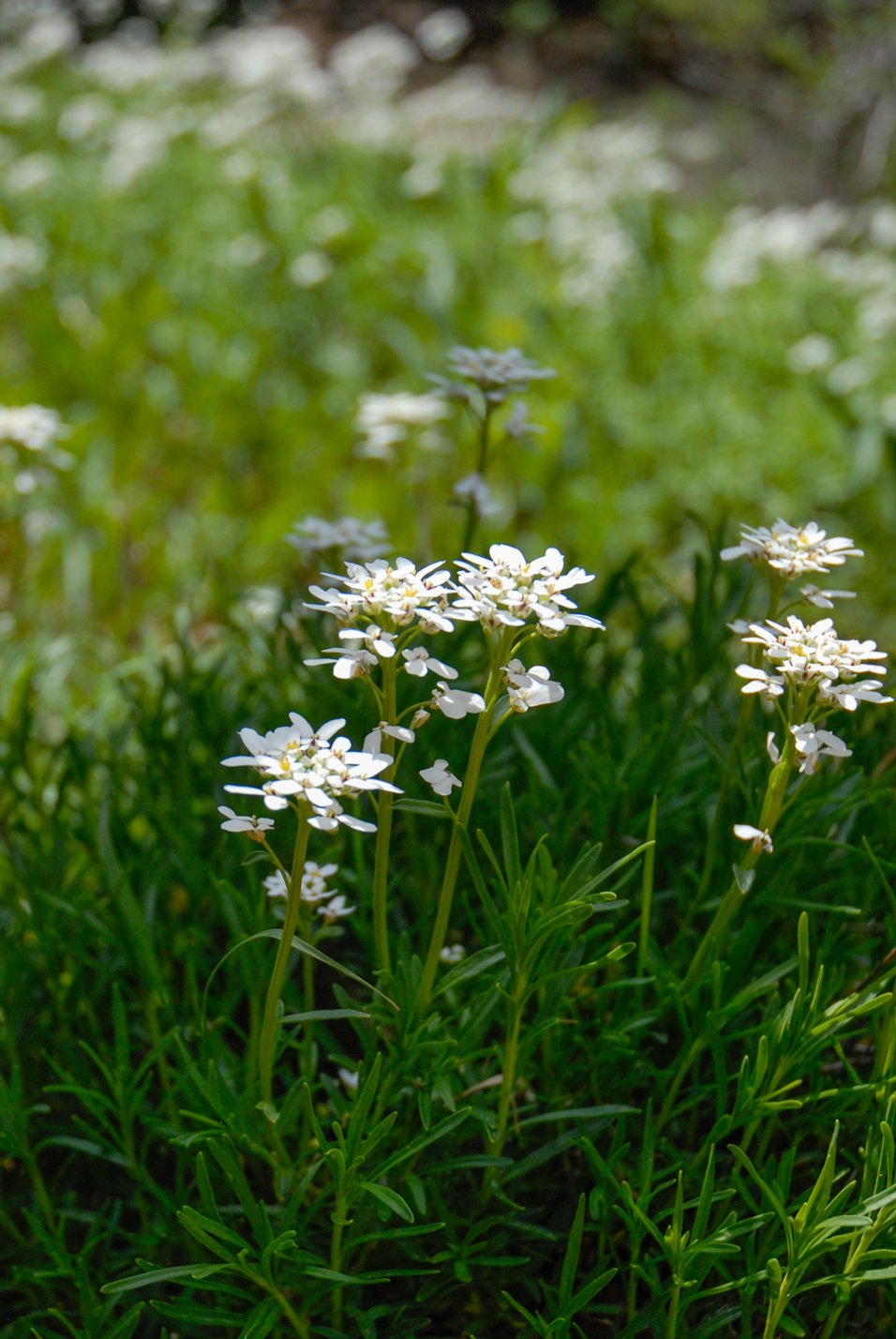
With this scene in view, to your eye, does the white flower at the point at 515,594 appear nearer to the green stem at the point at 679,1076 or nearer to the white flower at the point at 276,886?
the white flower at the point at 276,886

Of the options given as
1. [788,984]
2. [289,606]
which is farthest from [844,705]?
[289,606]

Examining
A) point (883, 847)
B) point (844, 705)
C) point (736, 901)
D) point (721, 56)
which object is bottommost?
point (721, 56)

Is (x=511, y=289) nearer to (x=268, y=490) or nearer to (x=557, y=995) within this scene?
(x=268, y=490)

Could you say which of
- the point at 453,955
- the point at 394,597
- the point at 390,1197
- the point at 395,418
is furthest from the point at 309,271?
the point at 390,1197

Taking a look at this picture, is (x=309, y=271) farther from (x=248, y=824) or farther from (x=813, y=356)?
(x=248, y=824)

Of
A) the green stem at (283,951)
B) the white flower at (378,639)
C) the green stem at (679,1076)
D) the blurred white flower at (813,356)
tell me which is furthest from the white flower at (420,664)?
the blurred white flower at (813,356)

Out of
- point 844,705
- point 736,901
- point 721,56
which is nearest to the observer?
point 844,705
